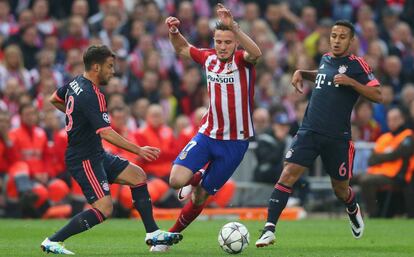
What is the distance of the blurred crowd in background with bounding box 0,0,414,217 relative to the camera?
1808 cm

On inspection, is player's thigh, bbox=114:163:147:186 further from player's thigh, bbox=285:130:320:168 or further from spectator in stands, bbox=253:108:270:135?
spectator in stands, bbox=253:108:270:135

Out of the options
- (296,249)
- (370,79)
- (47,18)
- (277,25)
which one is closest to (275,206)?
(296,249)

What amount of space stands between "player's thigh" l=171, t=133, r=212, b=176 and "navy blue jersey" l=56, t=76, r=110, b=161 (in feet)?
3.21

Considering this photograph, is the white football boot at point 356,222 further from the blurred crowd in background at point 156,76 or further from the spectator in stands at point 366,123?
the spectator in stands at point 366,123

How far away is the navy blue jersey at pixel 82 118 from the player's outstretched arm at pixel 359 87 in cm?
278

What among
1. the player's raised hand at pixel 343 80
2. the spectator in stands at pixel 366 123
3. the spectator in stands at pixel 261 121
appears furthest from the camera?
the spectator in stands at pixel 366 123

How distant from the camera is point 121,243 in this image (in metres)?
12.8

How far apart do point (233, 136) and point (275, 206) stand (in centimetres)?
92

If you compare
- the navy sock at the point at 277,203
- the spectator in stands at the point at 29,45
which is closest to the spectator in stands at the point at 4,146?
the spectator in stands at the point at 29,45

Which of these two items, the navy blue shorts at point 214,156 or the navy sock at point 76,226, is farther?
the navy blue shorts at point 214,156

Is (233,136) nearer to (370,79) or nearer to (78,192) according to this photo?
(370,79)

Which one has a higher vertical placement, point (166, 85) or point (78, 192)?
point (166, 85)

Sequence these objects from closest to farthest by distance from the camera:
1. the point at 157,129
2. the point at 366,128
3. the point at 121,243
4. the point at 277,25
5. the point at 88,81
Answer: the point at 88,81
the point at 121,243
the point at 157,129
the point at 366,128
the point at 277,25

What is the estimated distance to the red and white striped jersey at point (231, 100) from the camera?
12.0 m
